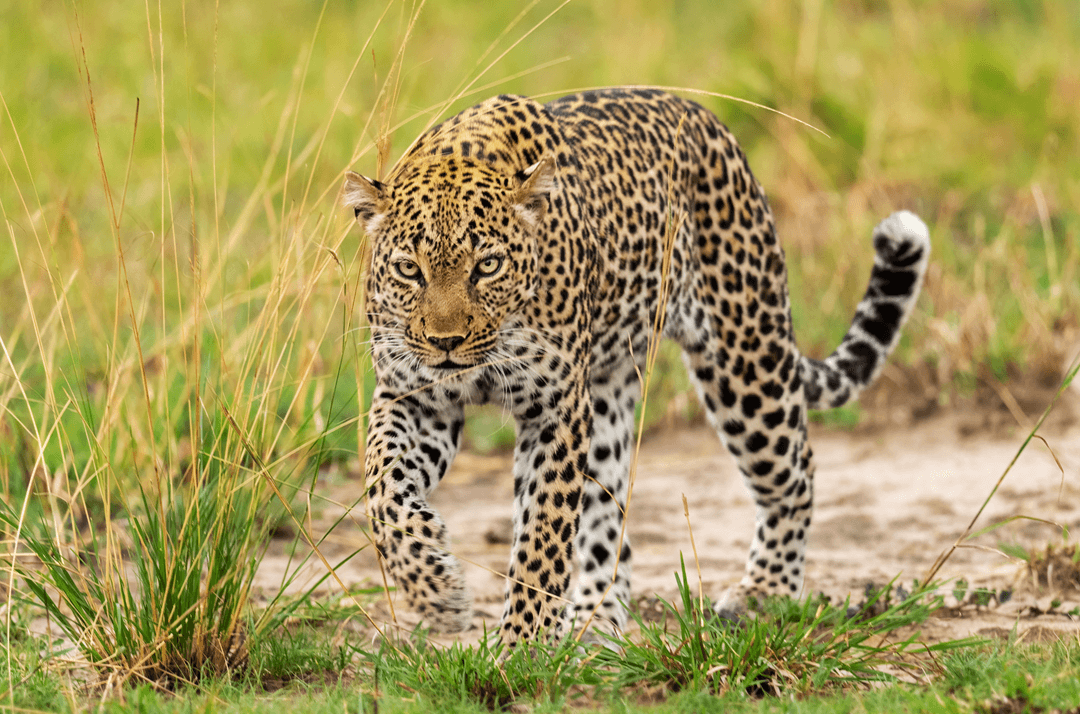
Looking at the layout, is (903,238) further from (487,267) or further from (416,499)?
(416,499)

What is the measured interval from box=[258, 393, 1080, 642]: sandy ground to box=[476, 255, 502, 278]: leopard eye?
49.7 inches

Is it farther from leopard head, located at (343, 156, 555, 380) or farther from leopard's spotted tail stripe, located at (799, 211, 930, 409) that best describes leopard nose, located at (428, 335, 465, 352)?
leopard's spotted tail stripe, located at (799, 211, 930, 409)

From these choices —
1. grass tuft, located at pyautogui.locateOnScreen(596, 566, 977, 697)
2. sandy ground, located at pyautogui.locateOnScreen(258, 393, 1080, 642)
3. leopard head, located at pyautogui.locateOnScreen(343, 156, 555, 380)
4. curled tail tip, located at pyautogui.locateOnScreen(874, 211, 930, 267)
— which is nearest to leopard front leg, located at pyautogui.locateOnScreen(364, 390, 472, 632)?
leopard head, located at pyautogui.locateOnScreen(343, 156, 555, 380)

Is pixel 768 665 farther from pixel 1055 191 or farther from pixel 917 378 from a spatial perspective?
pixel 1055 191

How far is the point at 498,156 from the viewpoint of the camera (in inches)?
169

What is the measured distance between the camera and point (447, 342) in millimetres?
3830

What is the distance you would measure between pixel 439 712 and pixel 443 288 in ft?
4.16

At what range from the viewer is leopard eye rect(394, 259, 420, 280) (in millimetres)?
3945

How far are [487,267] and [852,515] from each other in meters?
3.32

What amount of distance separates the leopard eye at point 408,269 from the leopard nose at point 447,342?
0.24m

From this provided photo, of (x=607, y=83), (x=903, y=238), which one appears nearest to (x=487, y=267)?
(x=903, y=238)

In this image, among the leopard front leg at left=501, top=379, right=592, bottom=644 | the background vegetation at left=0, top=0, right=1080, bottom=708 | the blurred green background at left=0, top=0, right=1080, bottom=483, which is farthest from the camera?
the blurred green background at left=0, top=0, right=1080, bottom=483

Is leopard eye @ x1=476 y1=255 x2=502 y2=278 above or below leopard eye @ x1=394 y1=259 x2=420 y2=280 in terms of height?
above

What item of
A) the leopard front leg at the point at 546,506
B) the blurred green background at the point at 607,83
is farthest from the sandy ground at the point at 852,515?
the leopard front leg at the point at 546,506
